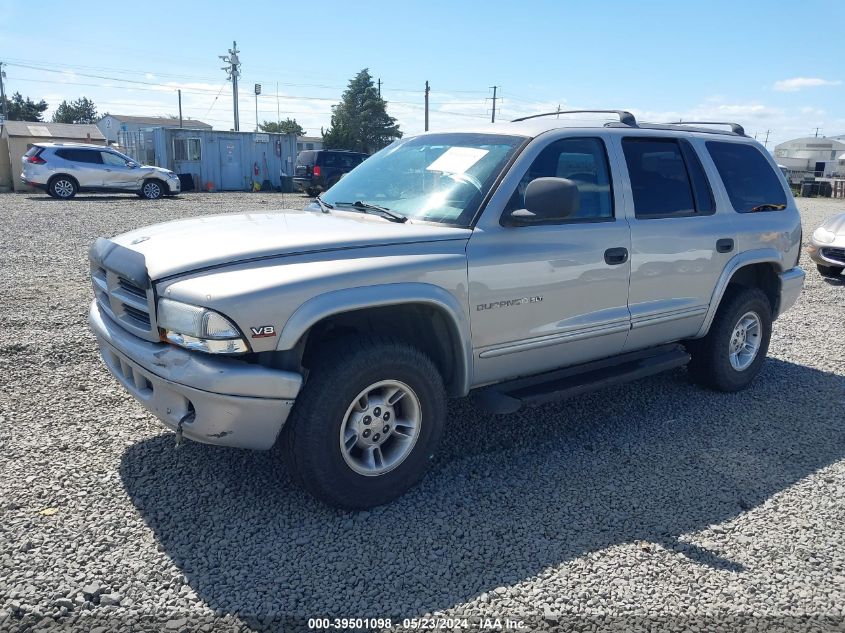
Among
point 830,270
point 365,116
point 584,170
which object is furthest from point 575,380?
point 365,116

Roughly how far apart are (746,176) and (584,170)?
71.1 inches

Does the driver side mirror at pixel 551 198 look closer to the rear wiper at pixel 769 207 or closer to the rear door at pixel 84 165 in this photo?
the rear wiper at pixel 769 207

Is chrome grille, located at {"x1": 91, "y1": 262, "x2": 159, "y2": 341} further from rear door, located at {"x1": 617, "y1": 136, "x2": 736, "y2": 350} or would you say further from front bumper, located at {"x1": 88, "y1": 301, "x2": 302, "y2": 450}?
rear door, located at {"x1": 617, "y1": 136, "x2": 736, "y2": 350}

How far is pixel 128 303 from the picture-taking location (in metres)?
3.31

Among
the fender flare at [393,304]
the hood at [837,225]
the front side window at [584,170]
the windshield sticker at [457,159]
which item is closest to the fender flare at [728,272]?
the front side window at [584,170]

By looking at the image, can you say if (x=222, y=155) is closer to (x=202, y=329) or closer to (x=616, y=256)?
(x=616, y=256)

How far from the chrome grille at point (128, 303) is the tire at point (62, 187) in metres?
21.2

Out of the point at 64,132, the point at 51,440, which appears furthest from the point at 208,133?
the point at 51,440

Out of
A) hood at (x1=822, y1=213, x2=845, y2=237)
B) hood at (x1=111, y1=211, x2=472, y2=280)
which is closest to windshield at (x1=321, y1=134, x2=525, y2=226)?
hood at (x1=111, y1=211, x2=472, y2=280)

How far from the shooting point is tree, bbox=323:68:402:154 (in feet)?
219

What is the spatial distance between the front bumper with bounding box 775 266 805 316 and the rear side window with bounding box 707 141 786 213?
1.92 ft

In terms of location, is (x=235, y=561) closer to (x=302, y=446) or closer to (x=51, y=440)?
(x=302, y=446)

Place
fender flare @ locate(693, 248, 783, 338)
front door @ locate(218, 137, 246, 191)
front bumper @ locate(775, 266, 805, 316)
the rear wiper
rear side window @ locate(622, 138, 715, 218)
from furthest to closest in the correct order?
front door @ locate(218, 137, 246, 191) → front bumper @ locate(775, 266, 805, 316) → the rear wiper → fender flare @ locate(693, 248, 783, 338) → rear side window @ locate(622, 138, 715, 218)

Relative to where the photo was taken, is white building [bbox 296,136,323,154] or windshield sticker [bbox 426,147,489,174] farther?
white building [bbox 296,136,323,154]
